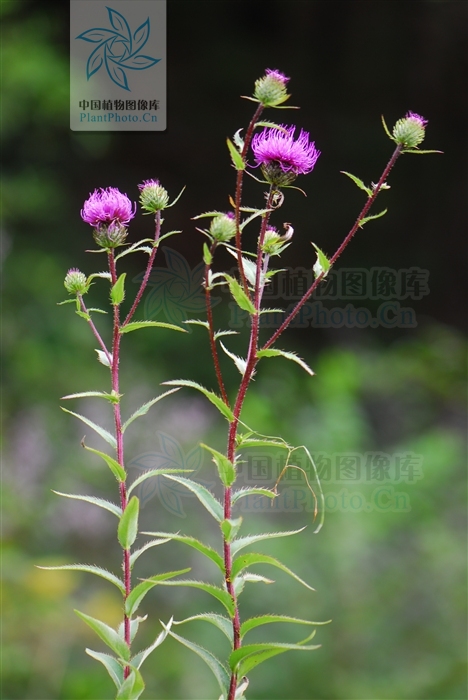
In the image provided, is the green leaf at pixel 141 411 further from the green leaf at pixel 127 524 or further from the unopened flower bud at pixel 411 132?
the unopened flower bud at pixel 411 132

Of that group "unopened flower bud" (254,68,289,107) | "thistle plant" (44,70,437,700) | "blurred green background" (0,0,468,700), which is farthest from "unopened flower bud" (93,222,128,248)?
"blurred green background" (0,0,468,700)

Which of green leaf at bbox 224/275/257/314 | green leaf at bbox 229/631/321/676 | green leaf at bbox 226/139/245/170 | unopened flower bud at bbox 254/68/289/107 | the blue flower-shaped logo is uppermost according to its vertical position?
the blue flower-shaped logo

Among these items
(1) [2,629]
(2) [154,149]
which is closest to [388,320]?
(2) [154,149]

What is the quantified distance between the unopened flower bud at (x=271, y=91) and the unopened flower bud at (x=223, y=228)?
69 mm

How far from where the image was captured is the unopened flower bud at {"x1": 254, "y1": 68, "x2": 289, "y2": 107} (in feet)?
1.39

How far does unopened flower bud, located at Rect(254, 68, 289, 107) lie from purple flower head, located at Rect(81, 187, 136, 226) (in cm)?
10

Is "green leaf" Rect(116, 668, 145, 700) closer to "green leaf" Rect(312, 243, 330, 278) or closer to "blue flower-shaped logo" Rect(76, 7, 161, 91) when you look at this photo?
"green leaf" Rect(312, 243, 330, 278)

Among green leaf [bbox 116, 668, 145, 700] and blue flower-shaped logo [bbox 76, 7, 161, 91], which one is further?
Result: blue flower-shaped logo [bbox 76, 7, 161, 91]

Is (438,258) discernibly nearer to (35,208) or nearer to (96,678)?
(35,208)

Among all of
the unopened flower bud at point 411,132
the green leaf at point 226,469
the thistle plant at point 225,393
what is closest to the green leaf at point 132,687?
the thistle plant at point 225,393

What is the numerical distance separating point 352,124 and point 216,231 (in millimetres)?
3692

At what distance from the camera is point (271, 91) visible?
16.9 inches

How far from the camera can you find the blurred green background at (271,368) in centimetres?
172

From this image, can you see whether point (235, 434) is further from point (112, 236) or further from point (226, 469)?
point (112, 236)
